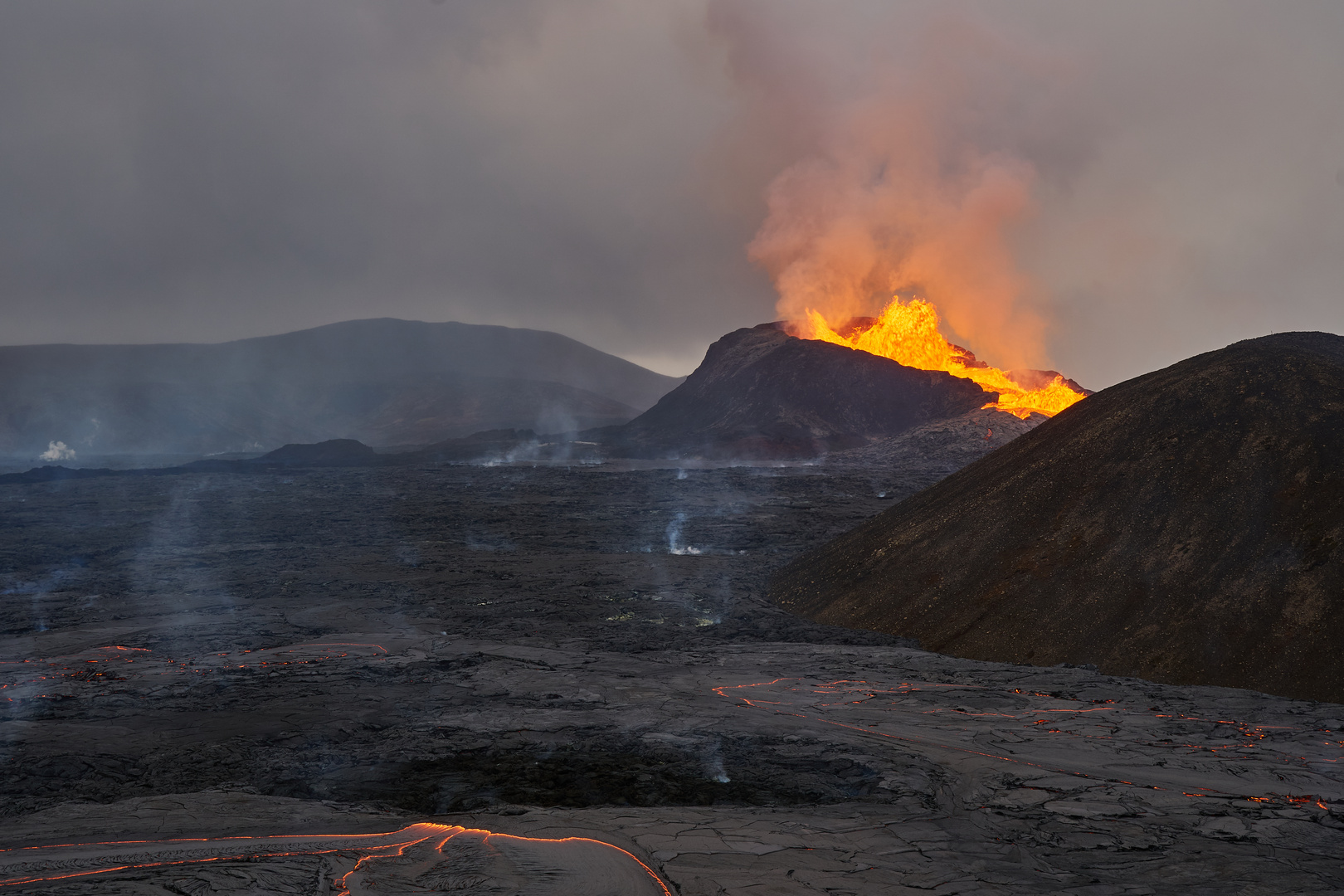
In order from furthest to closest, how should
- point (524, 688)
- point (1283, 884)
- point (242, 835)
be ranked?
point (524, 688) < point (242, 835) < point (1283, 884)

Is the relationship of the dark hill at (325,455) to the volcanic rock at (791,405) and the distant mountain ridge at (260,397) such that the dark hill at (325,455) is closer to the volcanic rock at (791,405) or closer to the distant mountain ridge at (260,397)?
the volcanic rock at (791,405)

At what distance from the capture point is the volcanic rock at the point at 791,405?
8069 centimetres

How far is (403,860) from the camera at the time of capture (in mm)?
6824

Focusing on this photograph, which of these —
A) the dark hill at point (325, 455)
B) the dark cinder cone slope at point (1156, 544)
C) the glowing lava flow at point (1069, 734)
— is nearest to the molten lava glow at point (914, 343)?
the dark hill at point (325, 455)

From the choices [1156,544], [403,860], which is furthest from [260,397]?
[403,860]

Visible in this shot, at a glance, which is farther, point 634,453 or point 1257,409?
point 634,453

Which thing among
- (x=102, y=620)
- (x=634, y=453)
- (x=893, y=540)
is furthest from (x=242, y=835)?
(x=634, y=453)

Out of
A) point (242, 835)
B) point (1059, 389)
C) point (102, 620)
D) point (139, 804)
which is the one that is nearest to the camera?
point (242, 835)

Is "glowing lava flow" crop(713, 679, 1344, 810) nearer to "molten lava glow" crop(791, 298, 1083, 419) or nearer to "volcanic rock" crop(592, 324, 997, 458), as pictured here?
"volcanic rock" crop(592, 324, 997, 458)

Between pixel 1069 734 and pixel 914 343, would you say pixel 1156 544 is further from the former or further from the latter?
pixel 914 343

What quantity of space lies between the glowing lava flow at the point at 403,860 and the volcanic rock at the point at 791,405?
222 ft

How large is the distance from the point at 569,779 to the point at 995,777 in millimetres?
4450

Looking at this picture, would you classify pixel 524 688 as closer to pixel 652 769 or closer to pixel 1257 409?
pixel 652 769

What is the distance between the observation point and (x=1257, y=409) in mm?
16703
